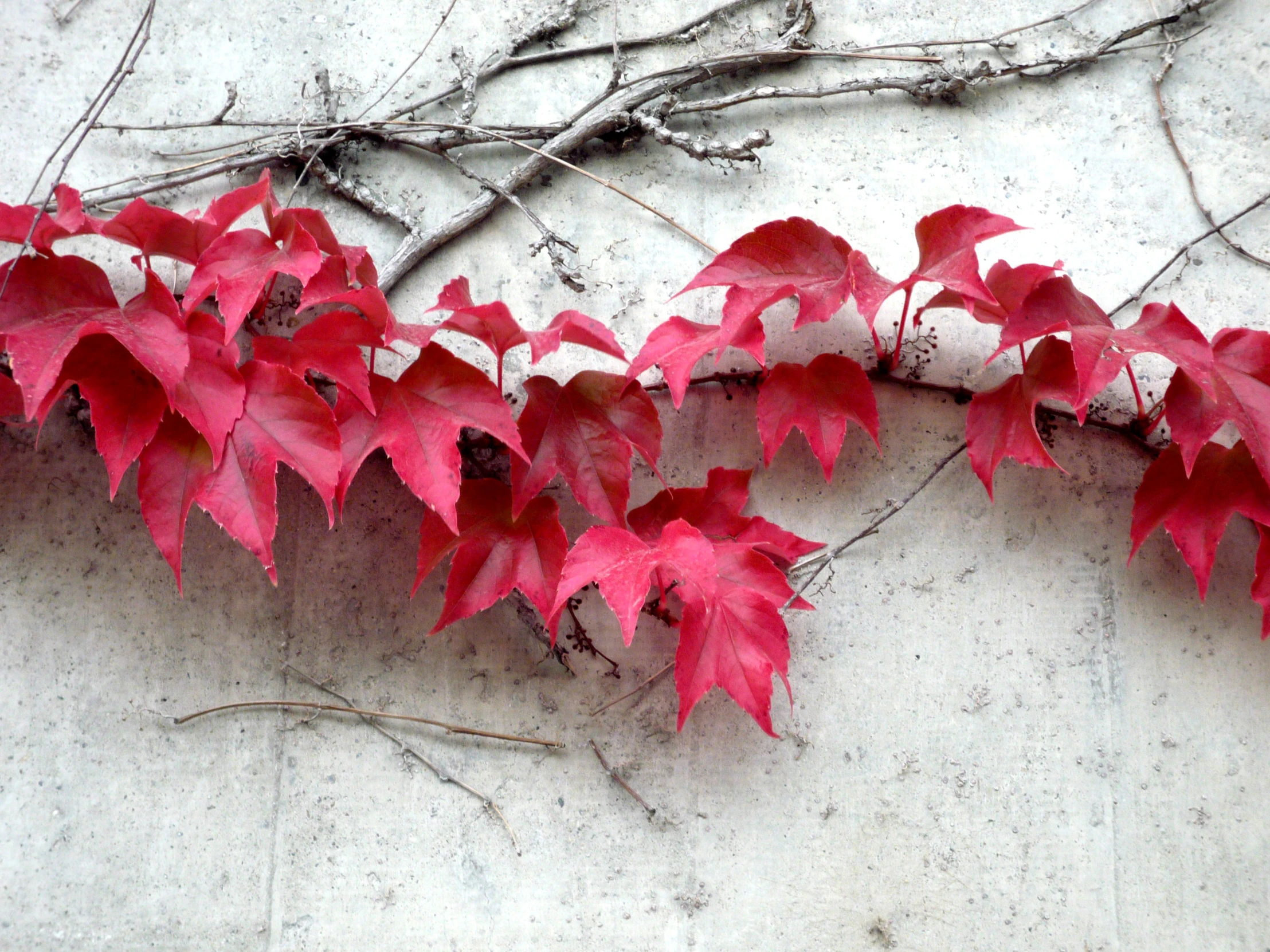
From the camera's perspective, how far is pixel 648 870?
108 cm

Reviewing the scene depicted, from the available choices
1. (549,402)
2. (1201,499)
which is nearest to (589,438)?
(549,402)

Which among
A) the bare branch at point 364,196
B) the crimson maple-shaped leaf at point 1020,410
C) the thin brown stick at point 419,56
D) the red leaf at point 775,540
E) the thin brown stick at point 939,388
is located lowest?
the red leaf at point 775,540

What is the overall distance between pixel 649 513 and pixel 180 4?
0.97 metres

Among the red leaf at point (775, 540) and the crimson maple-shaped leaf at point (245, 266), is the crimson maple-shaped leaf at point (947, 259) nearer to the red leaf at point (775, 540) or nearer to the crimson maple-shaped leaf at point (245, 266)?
the red leaf at point (775, 540)

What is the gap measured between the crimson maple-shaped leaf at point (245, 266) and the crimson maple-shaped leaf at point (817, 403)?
547 millimetres

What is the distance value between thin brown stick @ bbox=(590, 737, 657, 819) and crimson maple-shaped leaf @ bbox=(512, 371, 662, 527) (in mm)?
314

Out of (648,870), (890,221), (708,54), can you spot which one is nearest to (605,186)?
(708,54)

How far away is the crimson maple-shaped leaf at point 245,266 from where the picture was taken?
0.92 metres

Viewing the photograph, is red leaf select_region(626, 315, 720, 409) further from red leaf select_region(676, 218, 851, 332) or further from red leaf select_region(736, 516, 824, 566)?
red leaf select_region(736, 516, 824, 566)

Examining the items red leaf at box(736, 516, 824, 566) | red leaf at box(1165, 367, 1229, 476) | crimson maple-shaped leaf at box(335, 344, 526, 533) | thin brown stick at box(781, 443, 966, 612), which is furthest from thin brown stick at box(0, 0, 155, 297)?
red leaf at box(1165, 367, 1229, 476)

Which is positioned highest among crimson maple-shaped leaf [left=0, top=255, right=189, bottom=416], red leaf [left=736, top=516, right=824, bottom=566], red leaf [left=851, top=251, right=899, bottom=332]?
red leaf [left=851, top=251, right=899, bottom=332]

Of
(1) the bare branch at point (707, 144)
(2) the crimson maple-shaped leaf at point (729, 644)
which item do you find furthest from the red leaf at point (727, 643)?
(1) the bare branch at point (707, 144)

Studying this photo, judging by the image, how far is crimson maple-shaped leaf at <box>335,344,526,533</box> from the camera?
902mm

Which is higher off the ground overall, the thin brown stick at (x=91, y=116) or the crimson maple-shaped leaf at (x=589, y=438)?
the thin brown stick at (x=91, y=116)
